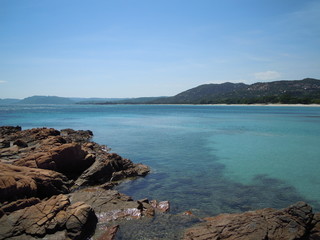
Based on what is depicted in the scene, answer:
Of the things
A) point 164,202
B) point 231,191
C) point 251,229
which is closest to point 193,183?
point 231,191

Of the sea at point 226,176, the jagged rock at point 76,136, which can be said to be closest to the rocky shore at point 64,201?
the sea at point 226,176

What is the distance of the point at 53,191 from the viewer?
12031 mm

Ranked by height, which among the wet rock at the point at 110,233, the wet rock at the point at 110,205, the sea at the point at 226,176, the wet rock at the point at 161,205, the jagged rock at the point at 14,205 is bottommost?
the sea at the point at 226,176

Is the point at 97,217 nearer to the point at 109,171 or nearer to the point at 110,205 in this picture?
the point at 110,205

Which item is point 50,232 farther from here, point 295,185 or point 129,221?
point 295,185

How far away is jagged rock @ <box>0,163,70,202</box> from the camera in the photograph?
986 cm

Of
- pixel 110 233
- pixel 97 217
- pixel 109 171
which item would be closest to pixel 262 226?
pixel 110 233

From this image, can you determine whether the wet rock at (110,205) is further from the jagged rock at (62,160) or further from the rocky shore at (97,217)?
the jagged rock at (62,160)

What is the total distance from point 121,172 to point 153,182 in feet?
8.17

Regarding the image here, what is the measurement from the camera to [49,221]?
27.1 feet

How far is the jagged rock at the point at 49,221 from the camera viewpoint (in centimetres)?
789

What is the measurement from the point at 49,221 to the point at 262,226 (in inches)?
281

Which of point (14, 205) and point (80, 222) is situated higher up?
point (14, 205)

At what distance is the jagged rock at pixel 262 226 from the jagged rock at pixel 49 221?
11.6ft
